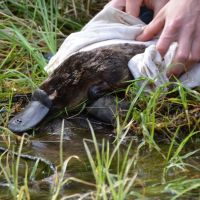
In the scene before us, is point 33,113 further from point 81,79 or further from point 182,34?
point 182,34

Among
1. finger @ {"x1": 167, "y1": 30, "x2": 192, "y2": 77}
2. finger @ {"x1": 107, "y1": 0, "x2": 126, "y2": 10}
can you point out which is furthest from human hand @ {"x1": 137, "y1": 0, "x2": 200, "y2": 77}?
finger @ {"x1": 107, "y1": 0, "x2": 126, "y2": 10}

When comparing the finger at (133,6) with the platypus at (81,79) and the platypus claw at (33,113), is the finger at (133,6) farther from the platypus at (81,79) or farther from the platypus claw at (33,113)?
the platypus claw at (33,113)

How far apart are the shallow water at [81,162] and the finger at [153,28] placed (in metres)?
0.46

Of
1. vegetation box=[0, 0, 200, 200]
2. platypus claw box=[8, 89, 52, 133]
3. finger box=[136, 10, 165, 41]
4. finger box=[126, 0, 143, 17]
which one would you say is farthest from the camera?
finger box=[126, 0, 143, 17]

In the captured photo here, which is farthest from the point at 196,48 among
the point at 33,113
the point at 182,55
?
the point at 33,113

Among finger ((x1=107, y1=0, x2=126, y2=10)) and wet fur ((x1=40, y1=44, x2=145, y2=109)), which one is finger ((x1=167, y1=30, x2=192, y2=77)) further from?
finger ((x1=107, y1=0, x2=126, y2=10))

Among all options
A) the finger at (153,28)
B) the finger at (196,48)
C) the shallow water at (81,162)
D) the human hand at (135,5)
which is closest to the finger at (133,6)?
the human hand at (135,5)

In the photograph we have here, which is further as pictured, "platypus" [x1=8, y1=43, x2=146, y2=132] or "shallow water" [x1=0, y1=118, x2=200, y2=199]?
"platypus" [x1=8, y1=43, x2=146, y2=132]

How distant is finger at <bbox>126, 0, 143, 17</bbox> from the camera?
3834mm

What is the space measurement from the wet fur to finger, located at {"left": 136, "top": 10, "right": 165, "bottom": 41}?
15 cm

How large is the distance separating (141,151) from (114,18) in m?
0.95

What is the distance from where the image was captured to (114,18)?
382 cm

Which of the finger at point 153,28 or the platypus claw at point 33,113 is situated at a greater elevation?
the finger at point 153,28

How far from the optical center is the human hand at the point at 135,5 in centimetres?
384
